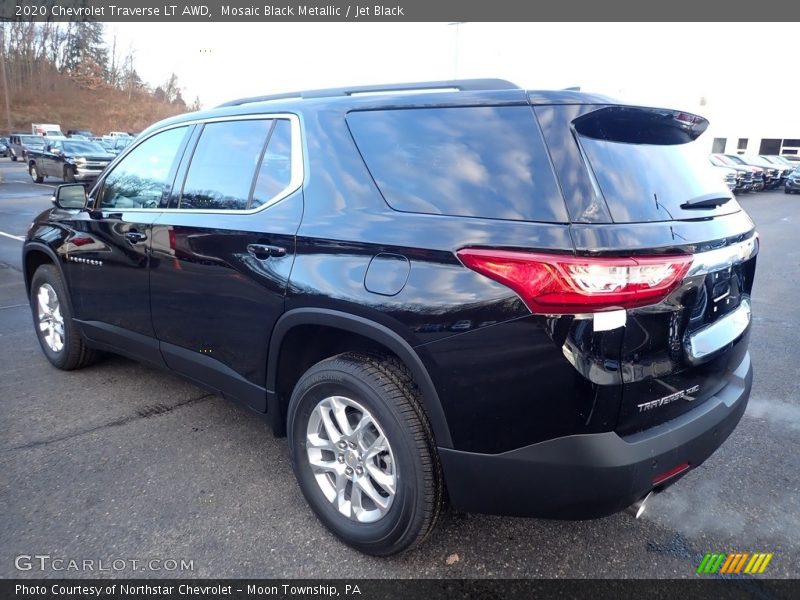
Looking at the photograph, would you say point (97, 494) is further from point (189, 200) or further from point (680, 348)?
point (680, 348)

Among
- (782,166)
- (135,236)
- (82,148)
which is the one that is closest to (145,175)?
(135,236)

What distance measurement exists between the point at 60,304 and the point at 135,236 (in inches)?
49.6

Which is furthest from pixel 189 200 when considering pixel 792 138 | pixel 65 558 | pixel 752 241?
pixel 792 138

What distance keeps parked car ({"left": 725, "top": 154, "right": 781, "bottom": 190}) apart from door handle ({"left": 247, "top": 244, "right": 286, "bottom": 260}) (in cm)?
3087

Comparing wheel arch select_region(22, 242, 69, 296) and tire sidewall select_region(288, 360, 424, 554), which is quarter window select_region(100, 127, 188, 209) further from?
tire sidewall select_region(288, 360, 424, 554)

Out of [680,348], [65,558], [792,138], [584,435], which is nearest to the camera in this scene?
[584,435]

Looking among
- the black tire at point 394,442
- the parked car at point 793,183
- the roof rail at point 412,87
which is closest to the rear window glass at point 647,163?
the roof rail at point 412,87

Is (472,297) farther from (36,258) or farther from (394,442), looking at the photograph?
(36,258)

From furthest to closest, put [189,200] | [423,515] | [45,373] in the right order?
[45,373] → [189,200] → [423,515]

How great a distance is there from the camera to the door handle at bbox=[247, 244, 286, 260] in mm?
2615

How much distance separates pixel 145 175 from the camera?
365cm

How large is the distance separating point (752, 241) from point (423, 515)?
1.85 meters

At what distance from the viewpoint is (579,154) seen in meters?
2.01

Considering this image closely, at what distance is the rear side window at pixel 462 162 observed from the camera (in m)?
2.01
